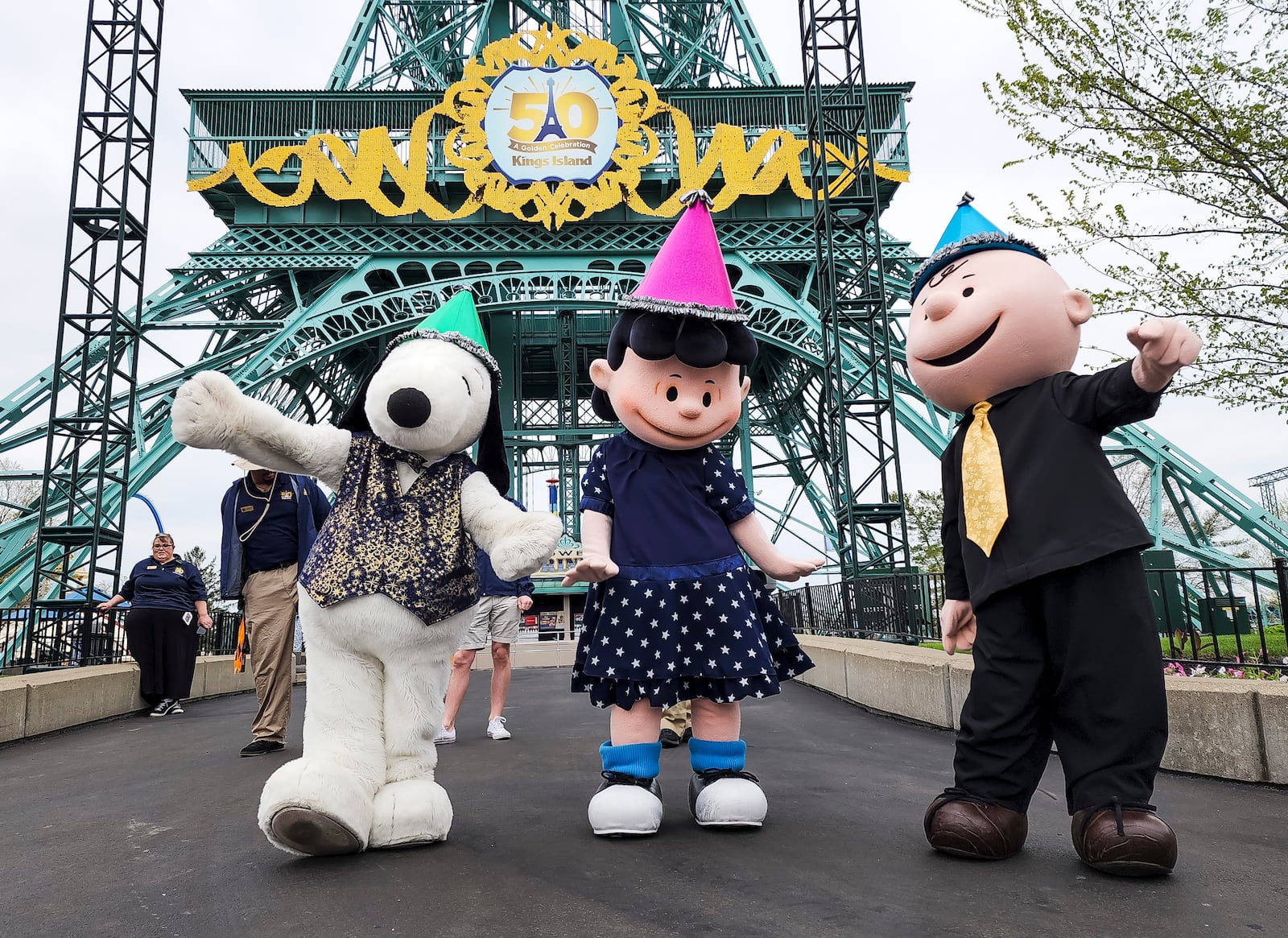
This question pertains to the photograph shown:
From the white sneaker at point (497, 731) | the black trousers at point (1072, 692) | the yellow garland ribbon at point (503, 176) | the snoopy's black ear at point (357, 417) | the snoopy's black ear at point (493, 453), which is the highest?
the yellow garland ribbon at point (503, 176)

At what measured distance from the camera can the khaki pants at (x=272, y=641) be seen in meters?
5.45

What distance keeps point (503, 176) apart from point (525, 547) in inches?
799

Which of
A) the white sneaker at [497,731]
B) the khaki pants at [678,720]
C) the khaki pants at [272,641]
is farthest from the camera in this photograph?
the white sneaker at [497,731]

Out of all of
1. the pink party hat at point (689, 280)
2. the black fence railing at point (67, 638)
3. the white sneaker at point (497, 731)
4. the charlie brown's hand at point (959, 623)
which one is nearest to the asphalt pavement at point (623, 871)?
the charlie brown's hand at point (959, 623)

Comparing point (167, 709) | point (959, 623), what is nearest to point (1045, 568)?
point (959, 623)

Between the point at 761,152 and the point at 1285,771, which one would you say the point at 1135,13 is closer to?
the point at 1285,771

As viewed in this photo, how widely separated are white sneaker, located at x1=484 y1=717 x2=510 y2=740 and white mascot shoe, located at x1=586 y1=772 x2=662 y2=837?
2.79 m

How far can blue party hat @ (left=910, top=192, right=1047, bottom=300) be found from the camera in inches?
127

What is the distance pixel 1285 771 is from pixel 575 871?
9.53 feet

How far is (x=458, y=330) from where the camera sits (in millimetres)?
3678

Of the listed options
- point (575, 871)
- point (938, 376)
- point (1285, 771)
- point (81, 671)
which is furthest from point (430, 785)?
point (81, 671)

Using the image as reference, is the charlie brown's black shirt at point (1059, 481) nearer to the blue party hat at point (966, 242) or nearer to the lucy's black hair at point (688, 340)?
the blue party hat at point (966, 242)

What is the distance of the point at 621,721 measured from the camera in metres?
3.23

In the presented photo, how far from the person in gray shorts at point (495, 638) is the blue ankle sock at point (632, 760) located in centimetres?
263
